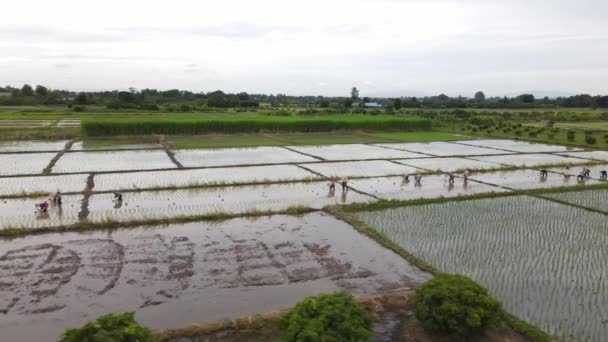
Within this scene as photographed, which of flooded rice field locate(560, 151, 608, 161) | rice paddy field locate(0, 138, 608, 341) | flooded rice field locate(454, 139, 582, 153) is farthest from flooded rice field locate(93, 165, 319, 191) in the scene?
flooded rice field locate(560, 151, 608, 161)

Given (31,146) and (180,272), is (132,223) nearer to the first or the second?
(180,272)

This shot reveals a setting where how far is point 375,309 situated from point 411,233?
13.9 ft

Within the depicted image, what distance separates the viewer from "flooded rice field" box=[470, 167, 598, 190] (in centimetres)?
1644

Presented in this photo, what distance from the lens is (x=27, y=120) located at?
34.9 m

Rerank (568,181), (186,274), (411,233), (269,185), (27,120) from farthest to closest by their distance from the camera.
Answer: (27,120) < (568,181) < (269,185) < (411,233) < (186,274)

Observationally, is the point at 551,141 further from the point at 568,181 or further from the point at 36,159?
the point at 36,159

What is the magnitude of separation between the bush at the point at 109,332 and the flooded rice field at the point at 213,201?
21.4ft

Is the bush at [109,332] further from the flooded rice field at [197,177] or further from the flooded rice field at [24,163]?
the flooded rice field at [24,163]

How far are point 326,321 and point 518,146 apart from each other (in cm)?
2657

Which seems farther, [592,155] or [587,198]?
[592,155]

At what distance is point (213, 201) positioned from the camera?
13.3m

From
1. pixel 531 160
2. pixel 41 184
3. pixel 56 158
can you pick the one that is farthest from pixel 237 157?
pixel 531 160

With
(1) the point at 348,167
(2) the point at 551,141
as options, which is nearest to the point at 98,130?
(1) the point at 348,167

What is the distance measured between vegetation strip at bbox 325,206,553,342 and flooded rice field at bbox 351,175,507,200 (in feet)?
8.34
